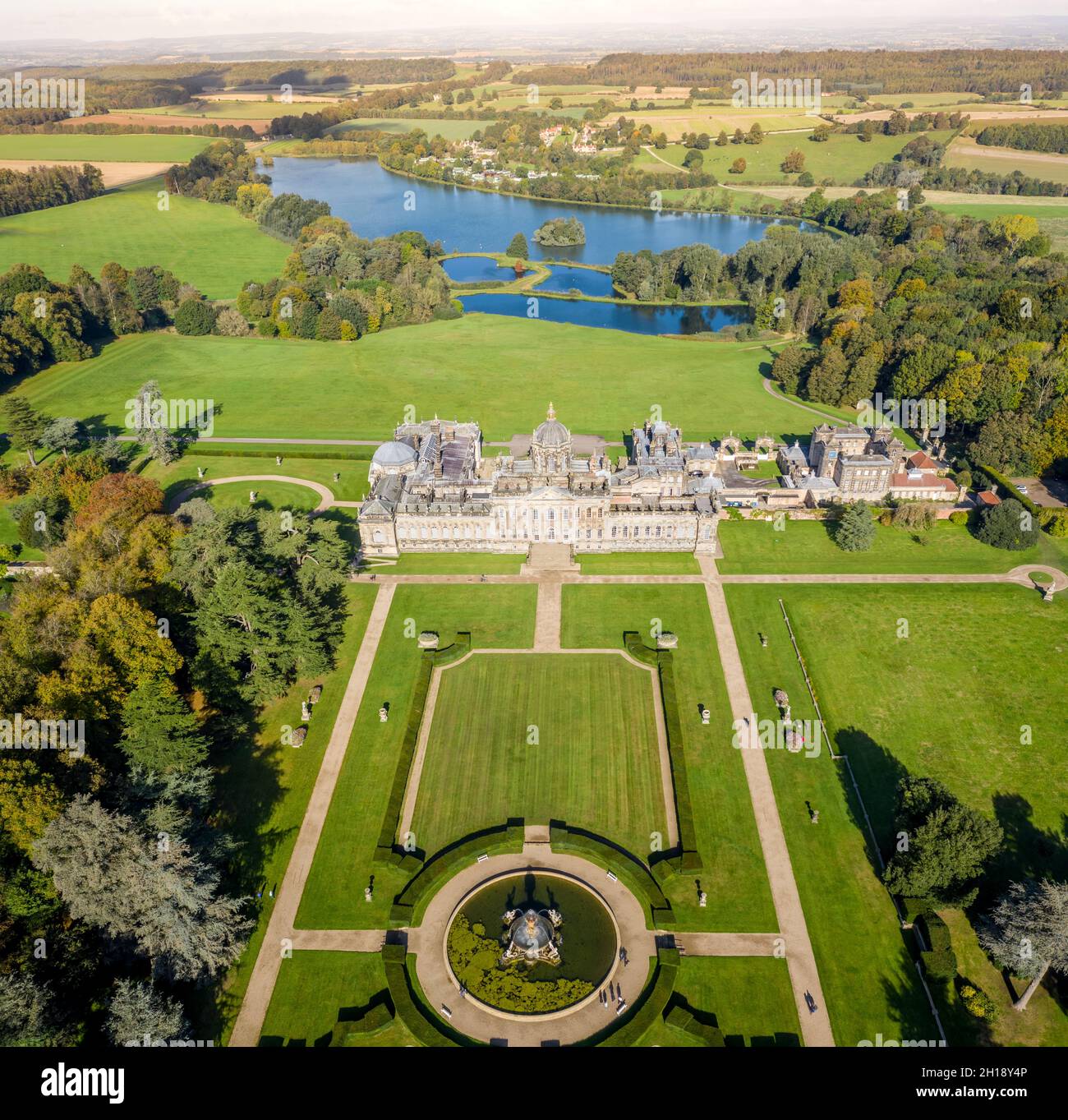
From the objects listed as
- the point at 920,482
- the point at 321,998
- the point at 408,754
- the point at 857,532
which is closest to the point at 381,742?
the point at 408,754

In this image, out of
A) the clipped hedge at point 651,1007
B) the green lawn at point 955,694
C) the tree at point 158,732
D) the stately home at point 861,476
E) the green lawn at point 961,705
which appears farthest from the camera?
the stately home at point 861,476

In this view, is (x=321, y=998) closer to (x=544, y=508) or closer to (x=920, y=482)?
(x=544, y=508)

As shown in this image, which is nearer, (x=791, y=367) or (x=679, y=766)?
(x=679, y=766)

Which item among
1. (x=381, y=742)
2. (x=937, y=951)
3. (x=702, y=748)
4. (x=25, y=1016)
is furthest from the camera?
(x=381, y=742)

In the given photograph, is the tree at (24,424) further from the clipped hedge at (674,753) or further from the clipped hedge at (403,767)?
the clipped hedge at (674,753)

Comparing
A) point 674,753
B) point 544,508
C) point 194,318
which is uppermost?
point 194,318

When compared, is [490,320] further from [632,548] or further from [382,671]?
[382,671]

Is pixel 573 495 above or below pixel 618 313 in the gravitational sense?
below

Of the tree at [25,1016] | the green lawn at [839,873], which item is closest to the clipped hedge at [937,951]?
the green lawn at [839,873]
